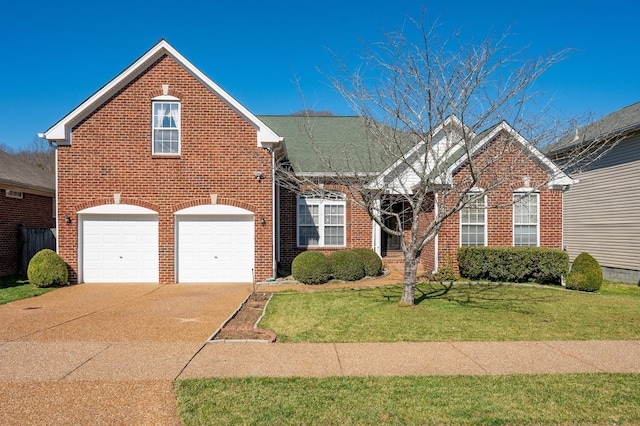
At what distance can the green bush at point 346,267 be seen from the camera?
13461 millimetres

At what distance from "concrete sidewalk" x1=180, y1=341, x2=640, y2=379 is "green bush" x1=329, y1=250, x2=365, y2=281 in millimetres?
6597

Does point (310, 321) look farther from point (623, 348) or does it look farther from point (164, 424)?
point (623, 348)

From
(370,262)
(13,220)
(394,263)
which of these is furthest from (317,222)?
(13,220)

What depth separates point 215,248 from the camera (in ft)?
45.3

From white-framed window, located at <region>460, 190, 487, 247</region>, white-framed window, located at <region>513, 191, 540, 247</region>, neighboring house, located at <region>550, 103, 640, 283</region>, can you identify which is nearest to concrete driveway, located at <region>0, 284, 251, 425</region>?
white-framed window, located at <region>460, 190, 487, 247</region>

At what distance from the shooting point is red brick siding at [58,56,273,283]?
13375mm

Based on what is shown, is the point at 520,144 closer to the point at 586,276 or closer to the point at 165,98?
the point at 586,276

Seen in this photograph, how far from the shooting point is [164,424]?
166 inches

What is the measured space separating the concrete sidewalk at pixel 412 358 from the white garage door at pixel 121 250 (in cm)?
780

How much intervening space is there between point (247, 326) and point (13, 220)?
12.2m

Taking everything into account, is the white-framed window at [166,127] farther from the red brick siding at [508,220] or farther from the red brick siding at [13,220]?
the red brick siding at [508,220]

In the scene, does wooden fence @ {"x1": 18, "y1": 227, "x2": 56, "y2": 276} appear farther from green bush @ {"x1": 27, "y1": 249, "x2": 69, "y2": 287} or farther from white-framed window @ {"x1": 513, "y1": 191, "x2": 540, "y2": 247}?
white-framed window @ {"x1": 513, "y1": 191, "x2": 540, "y2": 247}

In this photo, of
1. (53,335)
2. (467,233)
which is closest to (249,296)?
(53,335)

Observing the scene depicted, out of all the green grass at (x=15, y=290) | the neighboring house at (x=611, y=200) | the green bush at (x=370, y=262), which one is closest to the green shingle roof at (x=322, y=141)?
the green bush at (x=370, y=262)
